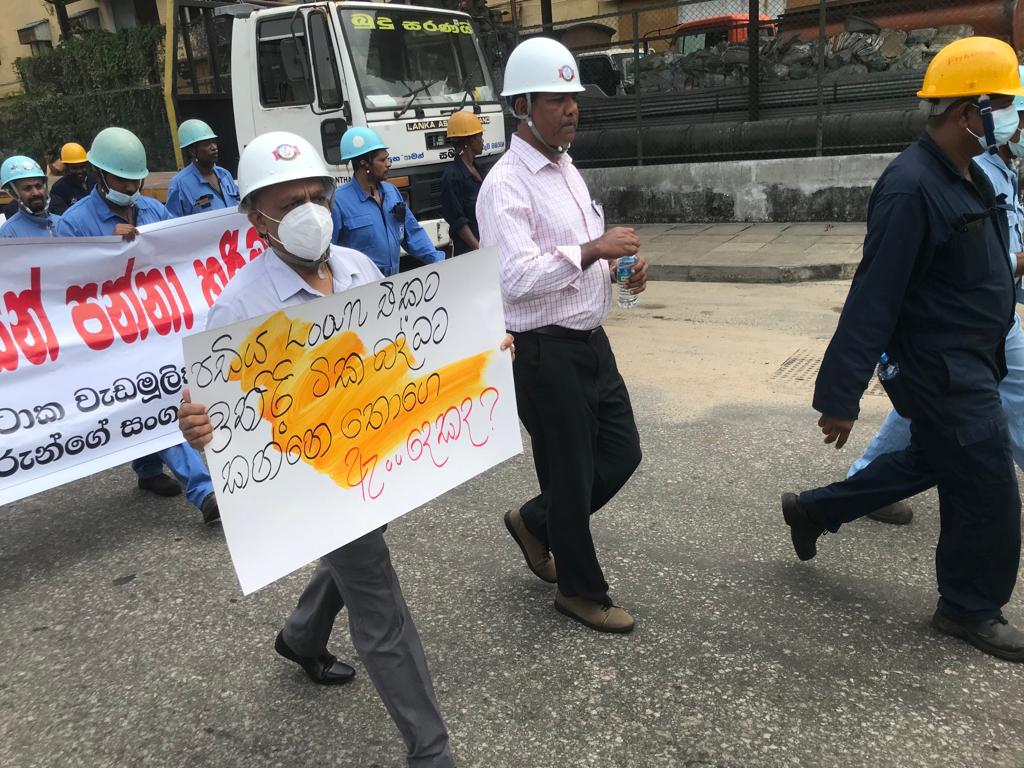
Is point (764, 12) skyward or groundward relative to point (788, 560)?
skyward

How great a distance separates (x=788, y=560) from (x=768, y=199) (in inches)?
351

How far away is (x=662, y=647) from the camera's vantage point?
308 centimetres

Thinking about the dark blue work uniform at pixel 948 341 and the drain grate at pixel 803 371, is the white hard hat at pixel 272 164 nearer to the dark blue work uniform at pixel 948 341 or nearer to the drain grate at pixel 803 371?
the dark blue work uniform at pixel 948 341

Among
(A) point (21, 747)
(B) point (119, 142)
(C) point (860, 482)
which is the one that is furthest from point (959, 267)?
(B) point (119, 142)

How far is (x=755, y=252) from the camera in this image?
384 inches

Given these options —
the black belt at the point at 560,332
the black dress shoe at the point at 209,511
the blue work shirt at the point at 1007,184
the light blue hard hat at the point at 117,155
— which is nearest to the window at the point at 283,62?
the light blue hard hat at the point at 117,155

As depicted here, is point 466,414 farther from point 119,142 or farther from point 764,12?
point 764,12

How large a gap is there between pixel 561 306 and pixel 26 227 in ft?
13.0

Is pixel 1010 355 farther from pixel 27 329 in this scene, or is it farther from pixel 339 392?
pixel 27 329

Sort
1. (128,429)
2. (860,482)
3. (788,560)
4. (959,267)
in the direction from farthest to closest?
(128,429)
(788,560)
(860,482)
(959,267)

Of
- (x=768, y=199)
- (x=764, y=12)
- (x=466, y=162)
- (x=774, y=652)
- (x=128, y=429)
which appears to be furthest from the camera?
(x=764, y=12)

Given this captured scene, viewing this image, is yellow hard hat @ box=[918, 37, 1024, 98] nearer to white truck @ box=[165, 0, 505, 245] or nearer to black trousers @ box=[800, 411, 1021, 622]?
black trousers @ box=[800, 411, 1021, 622]

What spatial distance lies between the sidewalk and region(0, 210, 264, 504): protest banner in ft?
18.7

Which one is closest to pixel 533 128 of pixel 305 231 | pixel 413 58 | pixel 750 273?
pixel 305 231
